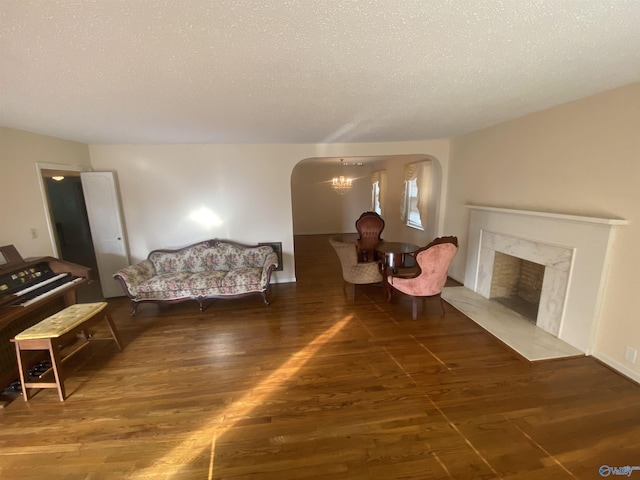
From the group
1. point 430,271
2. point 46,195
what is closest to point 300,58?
point 430,271

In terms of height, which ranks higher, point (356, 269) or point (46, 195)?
point (46, 195)

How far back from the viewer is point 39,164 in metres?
3.07

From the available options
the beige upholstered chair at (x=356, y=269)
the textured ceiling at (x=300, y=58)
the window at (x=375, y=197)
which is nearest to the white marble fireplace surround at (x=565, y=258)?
the textured ceiling at (x=300, y=58)

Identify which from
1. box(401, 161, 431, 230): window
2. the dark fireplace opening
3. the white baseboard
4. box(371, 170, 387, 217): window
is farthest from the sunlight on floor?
Result: box(371, 170, 387, 217): window

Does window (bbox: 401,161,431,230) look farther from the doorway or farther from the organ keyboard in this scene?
the doorway

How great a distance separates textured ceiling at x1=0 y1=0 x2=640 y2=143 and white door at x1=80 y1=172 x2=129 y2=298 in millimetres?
1157

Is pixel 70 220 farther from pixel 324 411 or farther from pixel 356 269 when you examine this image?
pixel 324 411

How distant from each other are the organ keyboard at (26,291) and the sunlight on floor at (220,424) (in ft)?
5.69

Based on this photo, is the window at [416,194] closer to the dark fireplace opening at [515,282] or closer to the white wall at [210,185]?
the white wall at [210,185]

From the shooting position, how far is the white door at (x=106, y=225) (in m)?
3.81

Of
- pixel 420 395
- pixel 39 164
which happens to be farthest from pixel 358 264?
pixel 39 164

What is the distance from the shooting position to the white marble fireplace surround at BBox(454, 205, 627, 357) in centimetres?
231

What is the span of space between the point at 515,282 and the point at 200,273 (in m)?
4.54

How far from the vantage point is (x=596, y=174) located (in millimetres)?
2332
